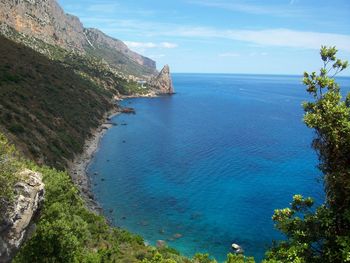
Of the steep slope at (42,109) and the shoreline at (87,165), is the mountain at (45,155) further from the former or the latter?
the shoreline at (87,165)

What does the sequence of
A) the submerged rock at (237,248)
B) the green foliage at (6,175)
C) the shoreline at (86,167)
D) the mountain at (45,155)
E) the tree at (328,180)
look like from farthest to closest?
the shoreline at (86,167) → the submerged rock at (237,248) → the mountain at (45,155) → the green foliage at (6,175) → the tree at (328,180)

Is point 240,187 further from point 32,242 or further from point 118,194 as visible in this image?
point 32,242

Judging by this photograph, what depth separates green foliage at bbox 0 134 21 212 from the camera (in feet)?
49.8

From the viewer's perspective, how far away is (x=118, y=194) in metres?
68.7

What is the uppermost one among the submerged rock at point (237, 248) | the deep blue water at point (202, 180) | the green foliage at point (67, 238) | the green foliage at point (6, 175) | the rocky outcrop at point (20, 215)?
the green foliage at point (6, 175)

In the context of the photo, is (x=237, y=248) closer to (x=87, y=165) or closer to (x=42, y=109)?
(x=87, y=165)

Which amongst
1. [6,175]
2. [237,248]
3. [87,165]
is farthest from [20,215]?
[87,165]

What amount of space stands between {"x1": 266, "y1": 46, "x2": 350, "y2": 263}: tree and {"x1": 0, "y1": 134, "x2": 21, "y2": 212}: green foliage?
11.6 metres

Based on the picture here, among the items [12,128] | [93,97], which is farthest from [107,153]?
[93,97]

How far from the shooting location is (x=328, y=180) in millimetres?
14375

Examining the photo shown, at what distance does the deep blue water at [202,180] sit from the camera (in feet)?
185

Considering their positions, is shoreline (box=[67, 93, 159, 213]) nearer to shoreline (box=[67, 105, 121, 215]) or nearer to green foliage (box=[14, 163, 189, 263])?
shoreline (box=[67, 105, 121, 215])

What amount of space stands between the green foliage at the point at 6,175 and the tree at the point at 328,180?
11570 millimetres

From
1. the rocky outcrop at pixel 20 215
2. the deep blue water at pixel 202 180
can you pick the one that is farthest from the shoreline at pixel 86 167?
the rocky outcrop at pixel 20 215
